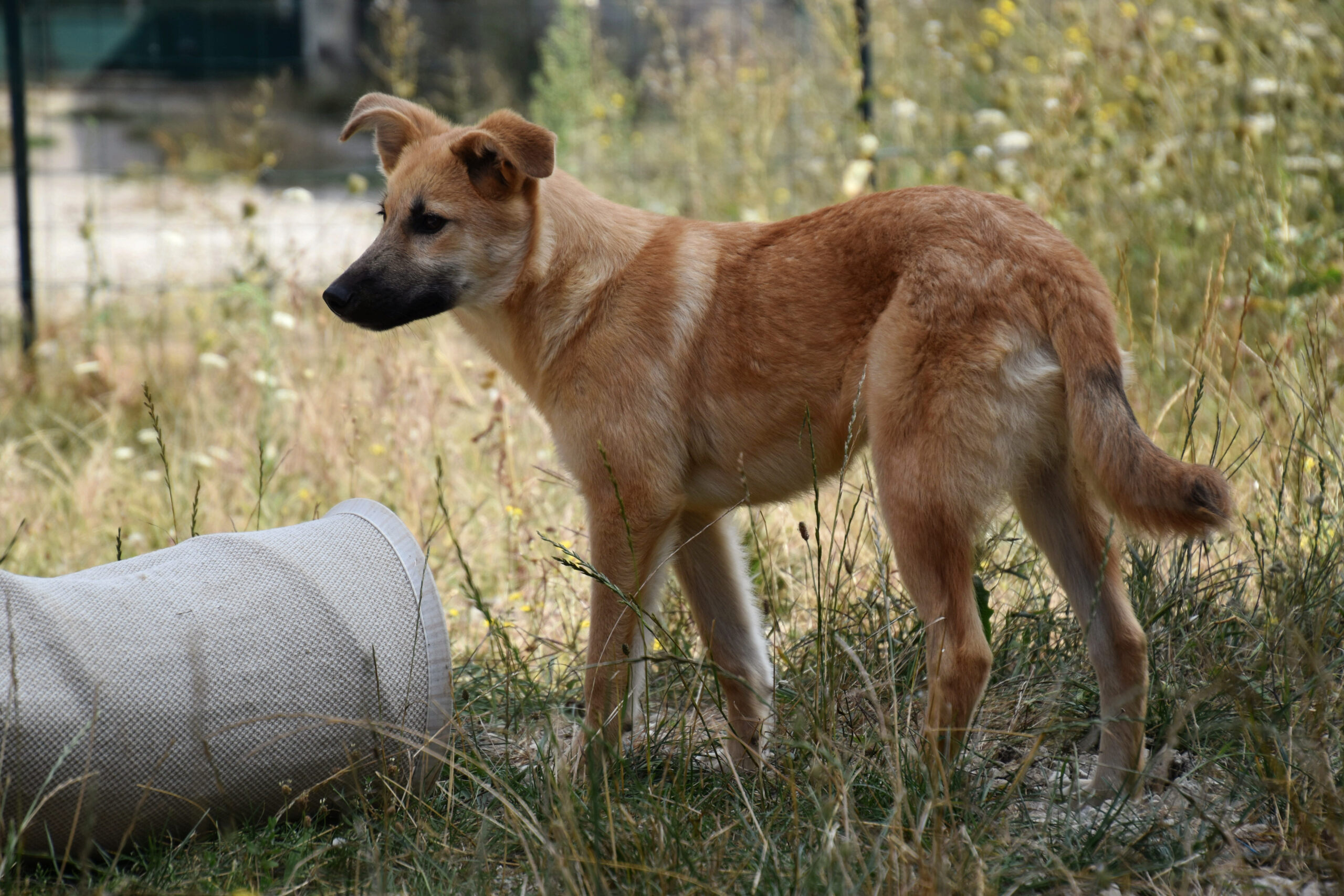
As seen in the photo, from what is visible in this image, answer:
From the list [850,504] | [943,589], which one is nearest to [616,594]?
[943,589]

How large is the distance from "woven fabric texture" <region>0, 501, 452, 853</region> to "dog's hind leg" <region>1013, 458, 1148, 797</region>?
59.3 inches

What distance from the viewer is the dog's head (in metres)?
3.27

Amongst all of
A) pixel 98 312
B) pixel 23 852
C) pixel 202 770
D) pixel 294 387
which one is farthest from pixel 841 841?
pixel 98 312

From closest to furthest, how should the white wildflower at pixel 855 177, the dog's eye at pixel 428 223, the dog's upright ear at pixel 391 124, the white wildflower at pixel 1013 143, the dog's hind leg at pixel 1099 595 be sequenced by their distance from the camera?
1. the dog's hind leg at pixel 1099 595
2. the dog's eye at pixel 428 223
3. the dog's upright ear at pixel 391 124
4. the white wildflower at pixel 1013 143
5. the white wildflower at pixel 855 177

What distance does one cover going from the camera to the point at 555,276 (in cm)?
331

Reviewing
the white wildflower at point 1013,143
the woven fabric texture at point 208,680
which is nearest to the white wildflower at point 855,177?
the white wildflower at point 1013,143

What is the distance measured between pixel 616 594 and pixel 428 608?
46 centimetres

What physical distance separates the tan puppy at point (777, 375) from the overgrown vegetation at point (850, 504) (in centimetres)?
16

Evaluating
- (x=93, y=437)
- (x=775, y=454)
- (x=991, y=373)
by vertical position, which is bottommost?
(x=93, y=437)

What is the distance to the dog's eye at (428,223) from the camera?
334 centimetres

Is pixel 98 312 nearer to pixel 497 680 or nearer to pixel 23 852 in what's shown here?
pixel 497 680

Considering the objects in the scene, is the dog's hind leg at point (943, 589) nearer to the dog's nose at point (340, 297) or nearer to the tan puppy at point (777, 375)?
the tan puppy at point (777, 375)

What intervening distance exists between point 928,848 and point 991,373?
101 cm

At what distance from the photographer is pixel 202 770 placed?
8.41 ft
